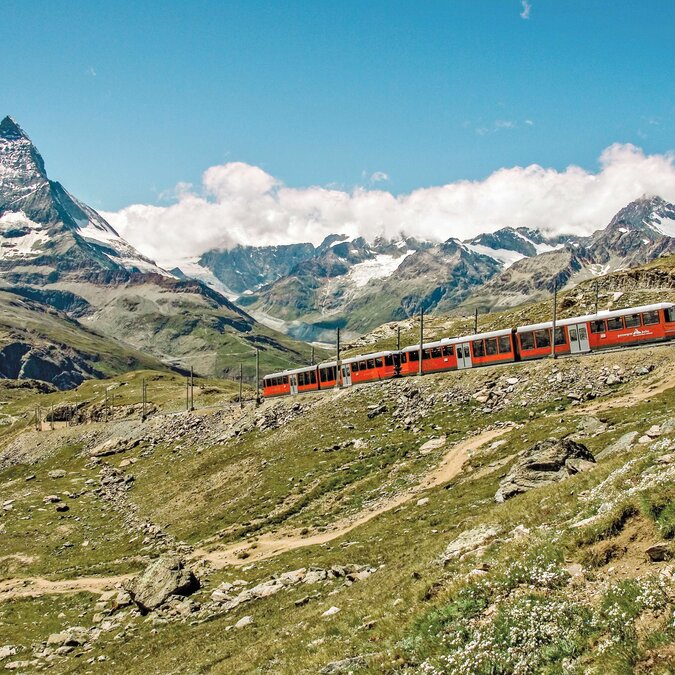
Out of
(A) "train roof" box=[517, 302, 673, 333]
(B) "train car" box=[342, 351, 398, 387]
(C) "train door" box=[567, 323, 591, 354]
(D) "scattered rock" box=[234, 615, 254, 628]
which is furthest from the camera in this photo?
(B) "train car" box=[342, 351, 398, 387]

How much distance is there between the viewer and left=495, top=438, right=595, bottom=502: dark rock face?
2923 centimetres

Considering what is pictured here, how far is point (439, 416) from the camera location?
63062mm

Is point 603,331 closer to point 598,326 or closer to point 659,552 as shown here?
point 598,326

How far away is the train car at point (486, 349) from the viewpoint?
71188mm

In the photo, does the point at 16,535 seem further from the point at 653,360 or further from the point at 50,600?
the point at 653,360

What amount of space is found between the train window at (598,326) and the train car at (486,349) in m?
9.48

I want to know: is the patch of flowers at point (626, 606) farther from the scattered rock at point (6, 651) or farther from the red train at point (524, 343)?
the red train at point (524, 343)

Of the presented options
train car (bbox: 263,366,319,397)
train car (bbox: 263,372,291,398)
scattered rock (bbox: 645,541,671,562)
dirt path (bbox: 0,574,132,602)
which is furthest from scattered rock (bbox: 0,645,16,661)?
train car (bbox: 263,372,291,398)

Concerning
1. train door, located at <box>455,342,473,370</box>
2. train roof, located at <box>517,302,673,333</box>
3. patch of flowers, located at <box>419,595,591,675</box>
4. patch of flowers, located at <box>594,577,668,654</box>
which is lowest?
patch of flowers, located at <box>419,595,591,675</box>

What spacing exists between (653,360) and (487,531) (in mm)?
42771

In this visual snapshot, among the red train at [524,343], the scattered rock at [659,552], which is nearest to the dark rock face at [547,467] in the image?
the scattered rock at [659,552]

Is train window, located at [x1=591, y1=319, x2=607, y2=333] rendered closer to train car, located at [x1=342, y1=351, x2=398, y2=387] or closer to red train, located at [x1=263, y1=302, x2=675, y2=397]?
red train, located at [x1=263, y1=302, x2=675, y2=397]

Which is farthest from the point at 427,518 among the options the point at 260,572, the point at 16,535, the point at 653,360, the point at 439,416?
the point at 16,535

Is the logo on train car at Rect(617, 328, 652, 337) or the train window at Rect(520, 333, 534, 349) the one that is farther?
the train window at Rect(520, 333, 534, 349)
